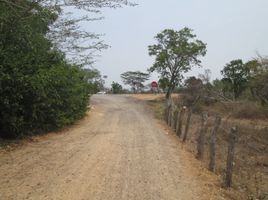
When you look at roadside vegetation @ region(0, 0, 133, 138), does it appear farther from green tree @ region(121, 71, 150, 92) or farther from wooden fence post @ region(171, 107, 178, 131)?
green tree @ region(121, 71, 150, 92)

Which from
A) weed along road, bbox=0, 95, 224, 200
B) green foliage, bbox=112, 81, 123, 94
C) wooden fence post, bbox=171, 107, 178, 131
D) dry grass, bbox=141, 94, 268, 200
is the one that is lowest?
dry grass, bbox=141, 94, 268, 200

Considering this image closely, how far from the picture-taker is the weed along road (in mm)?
8109

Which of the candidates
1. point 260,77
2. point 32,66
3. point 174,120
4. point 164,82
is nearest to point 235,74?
point 164,82

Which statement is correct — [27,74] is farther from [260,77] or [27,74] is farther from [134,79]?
[134,79]

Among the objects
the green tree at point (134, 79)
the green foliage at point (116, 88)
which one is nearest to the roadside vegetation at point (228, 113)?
the green foliage at point (116, 88)

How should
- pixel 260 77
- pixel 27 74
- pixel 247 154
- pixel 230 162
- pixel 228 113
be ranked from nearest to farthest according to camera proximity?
pixel 230 162 < pixel 27 74 < pixel 247 154 < pixel 260 77 < pixel 228 113

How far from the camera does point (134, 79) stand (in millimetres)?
93000

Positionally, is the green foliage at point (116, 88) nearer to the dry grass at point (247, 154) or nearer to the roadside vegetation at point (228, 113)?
the roadside vegetation at point (228, 113)

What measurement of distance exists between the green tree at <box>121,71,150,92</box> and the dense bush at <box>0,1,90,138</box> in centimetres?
7378

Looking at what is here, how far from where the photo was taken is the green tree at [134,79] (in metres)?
91.6

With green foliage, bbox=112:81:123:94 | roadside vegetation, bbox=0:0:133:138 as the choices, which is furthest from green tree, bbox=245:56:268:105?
green foliage, bbox=112:81:123:94

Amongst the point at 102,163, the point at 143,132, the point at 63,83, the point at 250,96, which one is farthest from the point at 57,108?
the point at 250,96

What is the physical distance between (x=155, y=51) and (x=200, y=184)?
34504 mm

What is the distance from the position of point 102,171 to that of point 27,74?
6422 mm
